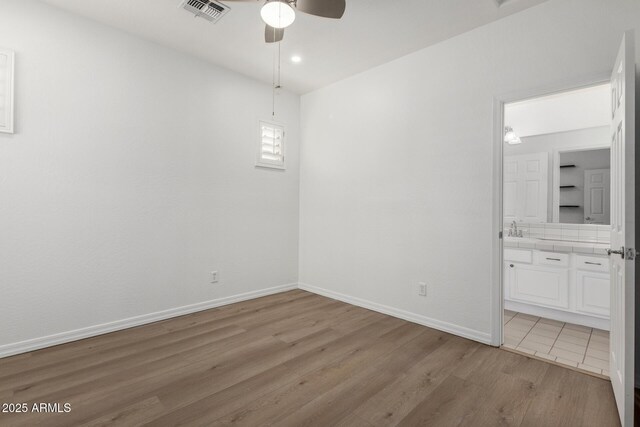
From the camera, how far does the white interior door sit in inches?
146

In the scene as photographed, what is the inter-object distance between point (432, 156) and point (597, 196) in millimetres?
2246

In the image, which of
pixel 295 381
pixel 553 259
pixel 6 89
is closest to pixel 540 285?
pixel 553 259

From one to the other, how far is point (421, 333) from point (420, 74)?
2.66 m

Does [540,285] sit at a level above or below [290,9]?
below

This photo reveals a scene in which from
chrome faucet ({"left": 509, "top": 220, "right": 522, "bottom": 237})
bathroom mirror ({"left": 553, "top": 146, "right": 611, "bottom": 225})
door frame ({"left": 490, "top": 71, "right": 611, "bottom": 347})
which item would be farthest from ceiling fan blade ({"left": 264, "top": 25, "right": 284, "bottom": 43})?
chrome faucet ({"left": 509, "top": 220, "right": 522, "bottom": 237})

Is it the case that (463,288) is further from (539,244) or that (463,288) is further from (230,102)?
(230,102)

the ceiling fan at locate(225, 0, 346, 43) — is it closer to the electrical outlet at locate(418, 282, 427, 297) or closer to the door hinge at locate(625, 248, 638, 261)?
the door hinge at locate(625, 248, 638, 261)

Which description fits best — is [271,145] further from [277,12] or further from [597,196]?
[597,196]

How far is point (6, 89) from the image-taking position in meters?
2.48

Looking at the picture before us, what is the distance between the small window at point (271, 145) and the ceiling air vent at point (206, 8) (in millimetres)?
1578

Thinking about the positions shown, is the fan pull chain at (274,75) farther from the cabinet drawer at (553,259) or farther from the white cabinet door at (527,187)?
the cabinet drawer at (553,259)

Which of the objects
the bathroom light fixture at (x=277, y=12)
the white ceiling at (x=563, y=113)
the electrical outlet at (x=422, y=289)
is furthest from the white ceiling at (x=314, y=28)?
the electrical outlet at (x=422, y=289)

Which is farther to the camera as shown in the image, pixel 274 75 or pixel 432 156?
pixel 274 75

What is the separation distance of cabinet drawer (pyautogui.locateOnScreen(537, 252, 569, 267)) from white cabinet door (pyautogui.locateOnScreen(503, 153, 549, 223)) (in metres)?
0.86
